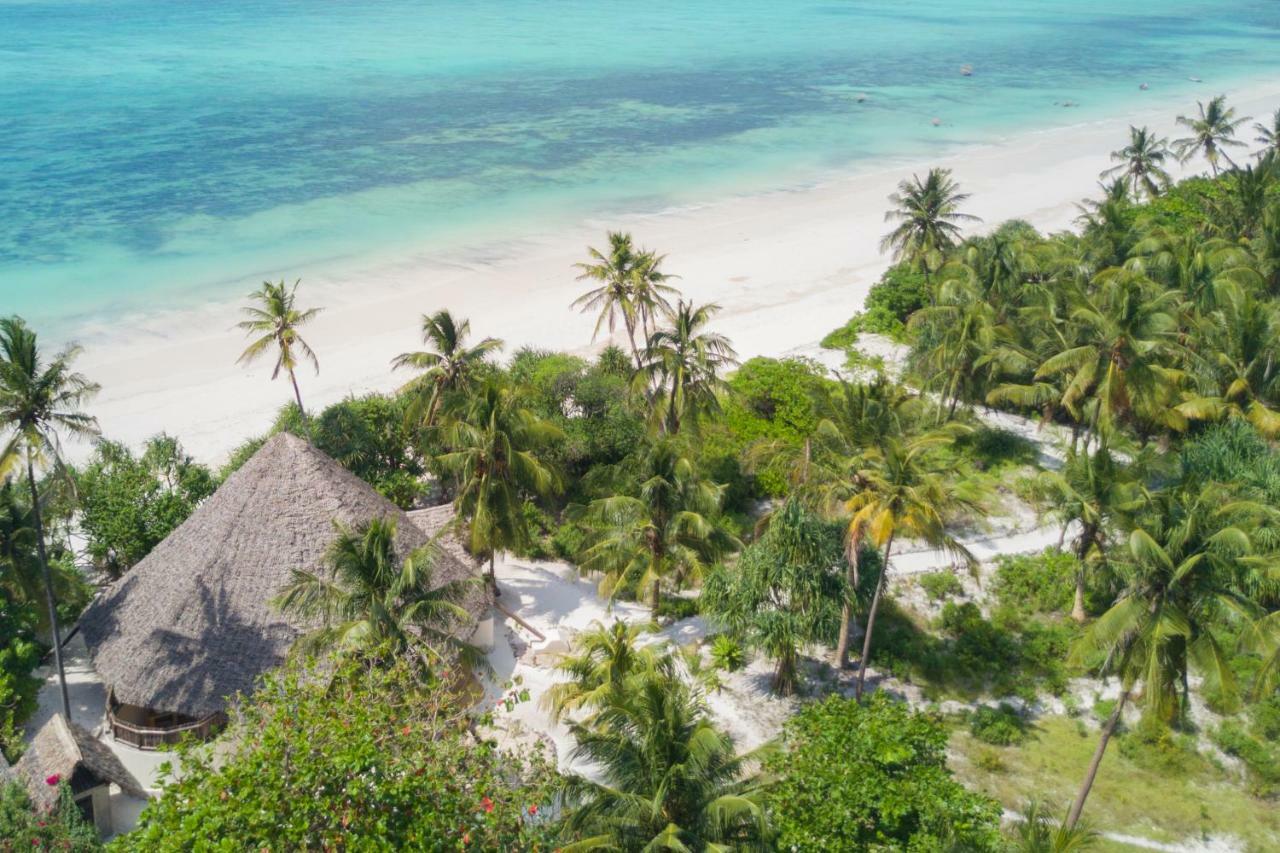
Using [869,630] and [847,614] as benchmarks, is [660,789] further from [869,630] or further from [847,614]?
[847,614]

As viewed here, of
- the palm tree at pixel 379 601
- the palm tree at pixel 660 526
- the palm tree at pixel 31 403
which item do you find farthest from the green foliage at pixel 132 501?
the palm tree at pixel 660 526

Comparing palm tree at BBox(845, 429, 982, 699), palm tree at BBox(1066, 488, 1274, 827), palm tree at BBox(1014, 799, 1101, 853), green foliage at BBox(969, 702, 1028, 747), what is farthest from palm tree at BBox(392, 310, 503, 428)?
palm tree at BBox(1014, 799, 1101, 853)

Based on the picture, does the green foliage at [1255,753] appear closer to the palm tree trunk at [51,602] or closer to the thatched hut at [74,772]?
the thatched hut at [74,772]

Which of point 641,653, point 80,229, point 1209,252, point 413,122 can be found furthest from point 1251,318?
point 413,122

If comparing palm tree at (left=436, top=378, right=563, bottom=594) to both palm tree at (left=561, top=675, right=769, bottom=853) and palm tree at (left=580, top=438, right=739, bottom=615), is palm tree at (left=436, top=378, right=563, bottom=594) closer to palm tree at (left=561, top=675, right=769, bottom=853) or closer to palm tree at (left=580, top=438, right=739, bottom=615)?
palm tree at (left=580, top=438, right=739, bottom=615)

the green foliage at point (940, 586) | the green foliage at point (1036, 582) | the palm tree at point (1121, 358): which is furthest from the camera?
the palm tree at point (1121, 358)
